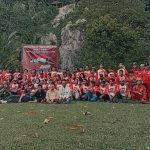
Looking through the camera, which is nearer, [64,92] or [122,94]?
[64,92]

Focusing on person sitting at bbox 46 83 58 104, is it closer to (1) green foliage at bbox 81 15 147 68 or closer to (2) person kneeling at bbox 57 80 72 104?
(2) person kneeling at bbox 57 80 72 104

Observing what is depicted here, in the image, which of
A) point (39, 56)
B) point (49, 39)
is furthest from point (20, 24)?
point (39, 56)

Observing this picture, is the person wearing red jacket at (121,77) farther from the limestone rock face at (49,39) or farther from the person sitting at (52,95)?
the limestone rock face at (49,39)

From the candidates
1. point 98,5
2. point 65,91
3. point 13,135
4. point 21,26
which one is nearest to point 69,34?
point 98,5

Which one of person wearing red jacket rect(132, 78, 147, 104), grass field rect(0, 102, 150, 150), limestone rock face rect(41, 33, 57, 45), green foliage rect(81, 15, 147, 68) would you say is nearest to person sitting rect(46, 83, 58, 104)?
person wearing red jacket rect(132, 78, 147, 104)

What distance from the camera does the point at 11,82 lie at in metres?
22.0

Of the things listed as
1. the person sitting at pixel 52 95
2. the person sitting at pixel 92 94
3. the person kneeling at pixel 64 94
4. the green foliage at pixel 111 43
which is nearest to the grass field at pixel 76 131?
the person kneeling at pixel 64 94

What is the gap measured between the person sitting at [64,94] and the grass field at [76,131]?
4.95 metres

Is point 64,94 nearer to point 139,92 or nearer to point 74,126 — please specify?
point 139,92

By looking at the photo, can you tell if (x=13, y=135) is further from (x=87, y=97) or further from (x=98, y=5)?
(x=98, y=5)

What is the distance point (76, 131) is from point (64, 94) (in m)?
9.29

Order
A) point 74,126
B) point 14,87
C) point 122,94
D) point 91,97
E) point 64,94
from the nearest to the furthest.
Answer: point 74,126
point 64,94
point 122,94
point 91,97
point 14,87

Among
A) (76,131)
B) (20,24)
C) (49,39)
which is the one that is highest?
(20,24)

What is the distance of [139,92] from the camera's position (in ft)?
64.4
